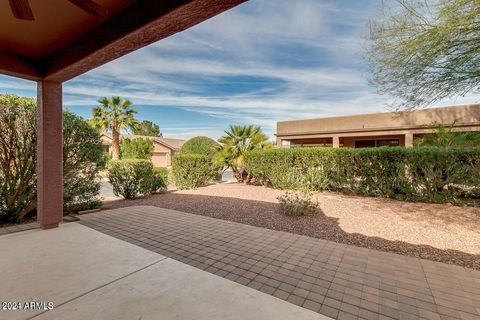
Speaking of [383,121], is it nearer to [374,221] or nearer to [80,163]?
[374,221]

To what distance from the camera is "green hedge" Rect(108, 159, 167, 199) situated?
27.3ft

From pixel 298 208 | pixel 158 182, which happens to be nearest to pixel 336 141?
pixel 298 208

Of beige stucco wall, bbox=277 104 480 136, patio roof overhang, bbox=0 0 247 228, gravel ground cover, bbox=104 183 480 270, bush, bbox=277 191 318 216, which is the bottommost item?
gravel ground cover, bbox=104 183 480 270

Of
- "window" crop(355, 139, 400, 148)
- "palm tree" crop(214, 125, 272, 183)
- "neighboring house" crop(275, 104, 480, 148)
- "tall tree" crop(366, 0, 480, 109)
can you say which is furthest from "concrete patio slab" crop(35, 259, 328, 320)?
"window" crop(355, 139, 400, 148)

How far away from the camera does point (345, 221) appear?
5566mm

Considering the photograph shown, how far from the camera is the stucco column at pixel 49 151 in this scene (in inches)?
178

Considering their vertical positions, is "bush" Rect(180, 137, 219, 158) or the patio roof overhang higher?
the patio roof overhang

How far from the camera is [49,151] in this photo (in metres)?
4.60

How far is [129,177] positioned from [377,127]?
15207 millimetres

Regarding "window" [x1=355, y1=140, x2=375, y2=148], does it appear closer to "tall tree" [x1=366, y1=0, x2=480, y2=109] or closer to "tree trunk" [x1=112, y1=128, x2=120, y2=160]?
"tall tree" [x1=366, y1=0, x2=480, y2=109]

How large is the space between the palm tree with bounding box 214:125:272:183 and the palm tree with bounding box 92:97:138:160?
13841mm

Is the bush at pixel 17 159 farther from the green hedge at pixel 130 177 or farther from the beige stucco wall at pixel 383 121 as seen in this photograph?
the beige stucco wall at pixel 383 121

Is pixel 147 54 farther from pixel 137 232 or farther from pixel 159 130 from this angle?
pixel 159 130

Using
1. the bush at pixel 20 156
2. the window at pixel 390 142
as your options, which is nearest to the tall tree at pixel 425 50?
the bush at pixel 20 156
